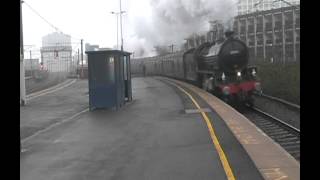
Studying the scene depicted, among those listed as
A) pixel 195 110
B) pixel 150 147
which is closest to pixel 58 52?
pixel 195 110

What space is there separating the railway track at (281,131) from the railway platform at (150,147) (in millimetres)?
970

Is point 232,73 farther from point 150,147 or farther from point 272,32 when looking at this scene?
point 272,32

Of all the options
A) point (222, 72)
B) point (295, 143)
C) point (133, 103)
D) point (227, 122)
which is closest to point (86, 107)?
point (133, 103)

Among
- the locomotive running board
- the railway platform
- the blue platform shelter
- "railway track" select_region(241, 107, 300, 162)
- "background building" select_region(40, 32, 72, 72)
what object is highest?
"background building" select_region(40, 32, 72, 72)

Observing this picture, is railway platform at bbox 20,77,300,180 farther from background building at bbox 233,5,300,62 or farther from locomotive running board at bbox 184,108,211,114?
background building at bbox 233,5,300,62

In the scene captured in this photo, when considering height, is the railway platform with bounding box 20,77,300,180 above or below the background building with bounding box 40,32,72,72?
below

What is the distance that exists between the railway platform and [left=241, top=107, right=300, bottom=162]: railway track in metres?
0.97

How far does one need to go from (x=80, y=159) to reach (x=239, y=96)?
1383 centimetres

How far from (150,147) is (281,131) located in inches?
262

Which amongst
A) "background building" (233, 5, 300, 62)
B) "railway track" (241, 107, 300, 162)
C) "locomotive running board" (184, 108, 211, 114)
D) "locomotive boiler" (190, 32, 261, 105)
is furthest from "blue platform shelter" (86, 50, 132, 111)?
"background building" (233, 5, 300, 62)

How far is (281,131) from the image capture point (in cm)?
1670

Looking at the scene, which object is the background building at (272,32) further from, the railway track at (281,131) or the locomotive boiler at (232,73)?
the railway track at (281,131)

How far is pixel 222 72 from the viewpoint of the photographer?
23734 mm

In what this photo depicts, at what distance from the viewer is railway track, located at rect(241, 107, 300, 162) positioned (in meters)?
13.6
